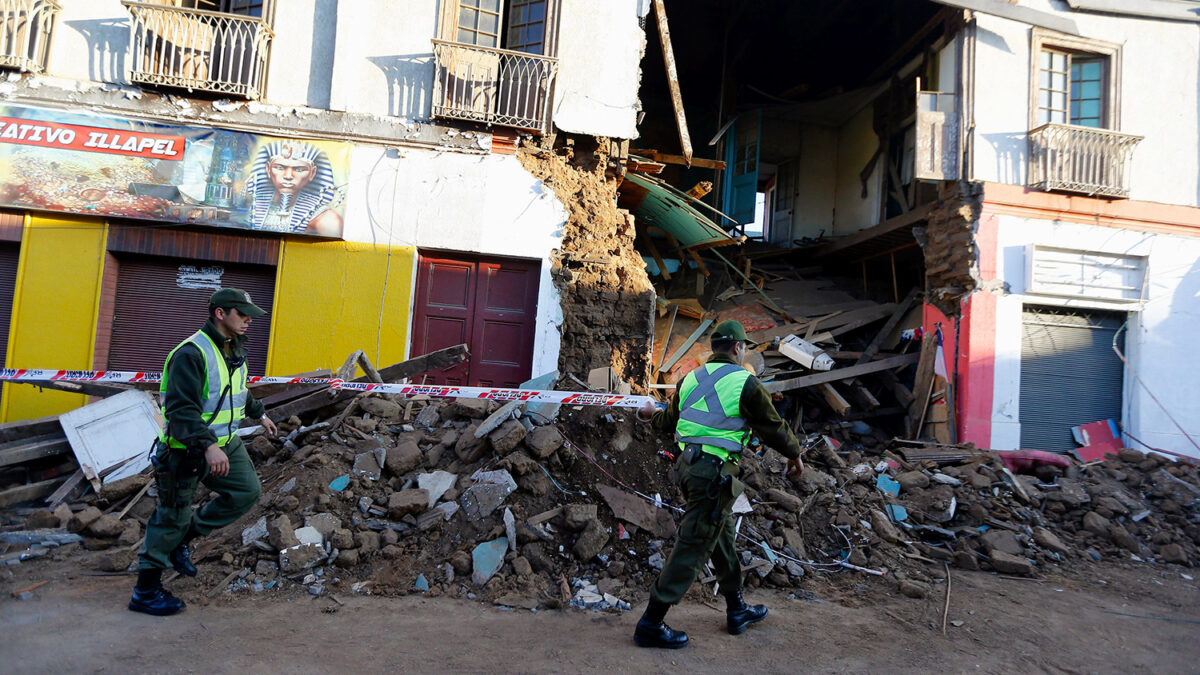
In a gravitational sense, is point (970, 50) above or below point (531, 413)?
above

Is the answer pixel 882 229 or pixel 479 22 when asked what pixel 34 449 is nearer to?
pixel 479 22

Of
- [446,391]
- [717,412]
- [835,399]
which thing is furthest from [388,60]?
[835,399]

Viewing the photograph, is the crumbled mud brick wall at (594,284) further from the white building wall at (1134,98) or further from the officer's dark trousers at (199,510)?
the white building wall at (1134,98)

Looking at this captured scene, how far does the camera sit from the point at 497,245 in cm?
875

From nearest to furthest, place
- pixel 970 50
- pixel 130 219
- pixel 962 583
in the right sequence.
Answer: pixel 962 583 → pixel 130 219 → pixel 970 50

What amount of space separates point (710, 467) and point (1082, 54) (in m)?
11.4

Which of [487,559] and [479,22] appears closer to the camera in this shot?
[487,559]

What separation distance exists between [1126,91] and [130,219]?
1490 cm

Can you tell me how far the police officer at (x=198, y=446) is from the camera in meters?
3.70

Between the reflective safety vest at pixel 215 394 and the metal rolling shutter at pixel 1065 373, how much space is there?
1058 cm

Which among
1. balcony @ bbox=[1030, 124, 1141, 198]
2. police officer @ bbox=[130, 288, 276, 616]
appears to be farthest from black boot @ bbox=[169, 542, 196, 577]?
balcony @ bbox=[1030, 124, 1141, 198]

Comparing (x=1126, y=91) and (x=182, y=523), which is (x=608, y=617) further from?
(x=1126, y=91)

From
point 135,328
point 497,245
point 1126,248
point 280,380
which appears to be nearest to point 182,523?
point 280,380

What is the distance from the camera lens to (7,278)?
8664 millimetres
